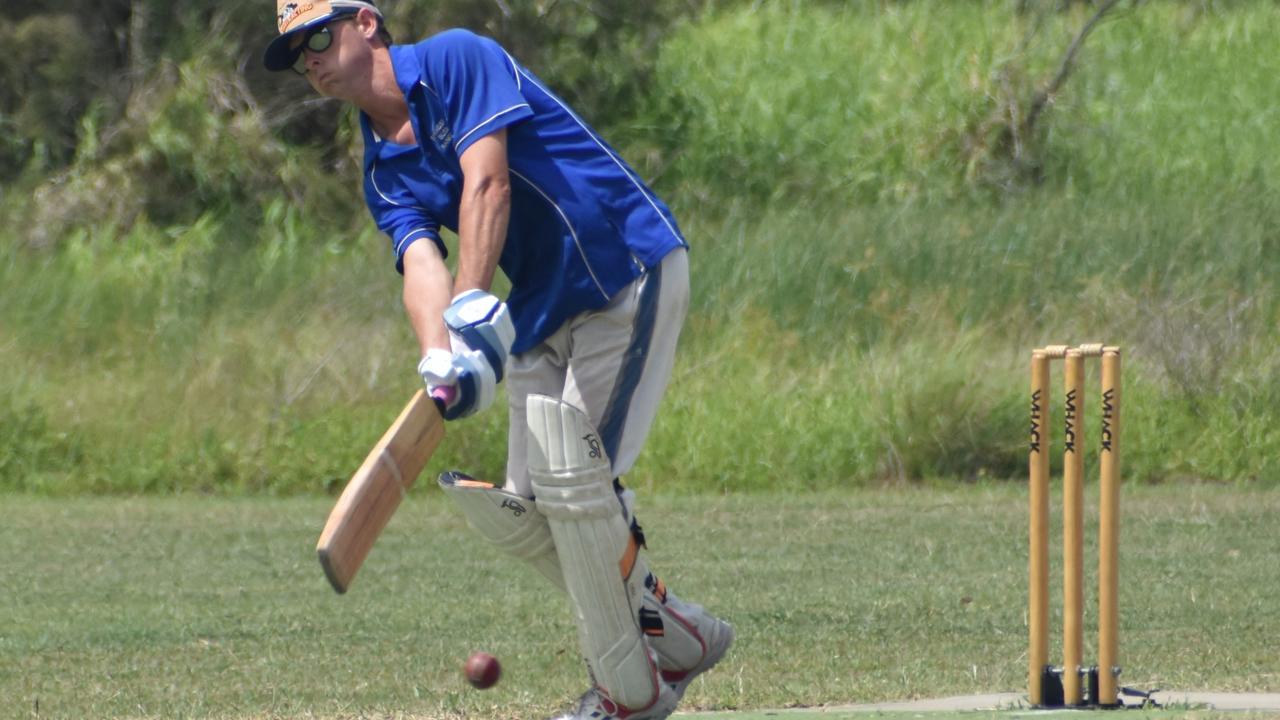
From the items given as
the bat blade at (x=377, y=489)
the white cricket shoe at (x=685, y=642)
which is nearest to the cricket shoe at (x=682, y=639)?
the white cricket shoe at (x=685, y=642)

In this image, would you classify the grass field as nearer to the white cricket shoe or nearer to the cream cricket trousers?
the white cricket shoe

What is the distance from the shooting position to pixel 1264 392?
1473cm

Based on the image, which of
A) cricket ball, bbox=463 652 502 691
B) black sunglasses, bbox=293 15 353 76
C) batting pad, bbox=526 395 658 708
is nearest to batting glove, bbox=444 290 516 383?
batting pad, bbox=526 395 658 708

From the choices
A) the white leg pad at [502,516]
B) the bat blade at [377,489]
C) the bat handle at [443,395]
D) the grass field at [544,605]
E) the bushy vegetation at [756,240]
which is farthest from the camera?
the bushy vegetation at [756,240]

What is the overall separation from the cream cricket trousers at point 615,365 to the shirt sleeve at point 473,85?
0.51 metres

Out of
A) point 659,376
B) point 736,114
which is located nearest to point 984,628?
point 659,376

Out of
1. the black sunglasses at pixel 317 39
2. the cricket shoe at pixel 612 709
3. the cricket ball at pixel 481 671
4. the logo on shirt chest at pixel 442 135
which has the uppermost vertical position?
the black sunglasses at pixel 317 39

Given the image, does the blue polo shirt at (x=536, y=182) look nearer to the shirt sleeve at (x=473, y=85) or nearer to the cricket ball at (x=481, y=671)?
the shirt sleeve at (x=473, y=85)

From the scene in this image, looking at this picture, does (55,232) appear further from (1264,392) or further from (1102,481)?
(1102,481)

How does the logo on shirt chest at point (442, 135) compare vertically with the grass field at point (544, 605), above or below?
above

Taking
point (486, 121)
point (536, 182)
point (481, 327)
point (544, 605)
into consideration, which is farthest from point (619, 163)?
point (544, 605)

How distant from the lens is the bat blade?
4.60 metres

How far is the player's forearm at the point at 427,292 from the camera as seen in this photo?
4.85 meters

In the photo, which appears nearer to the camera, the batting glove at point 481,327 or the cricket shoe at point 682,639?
the batting glove at point 481,327
